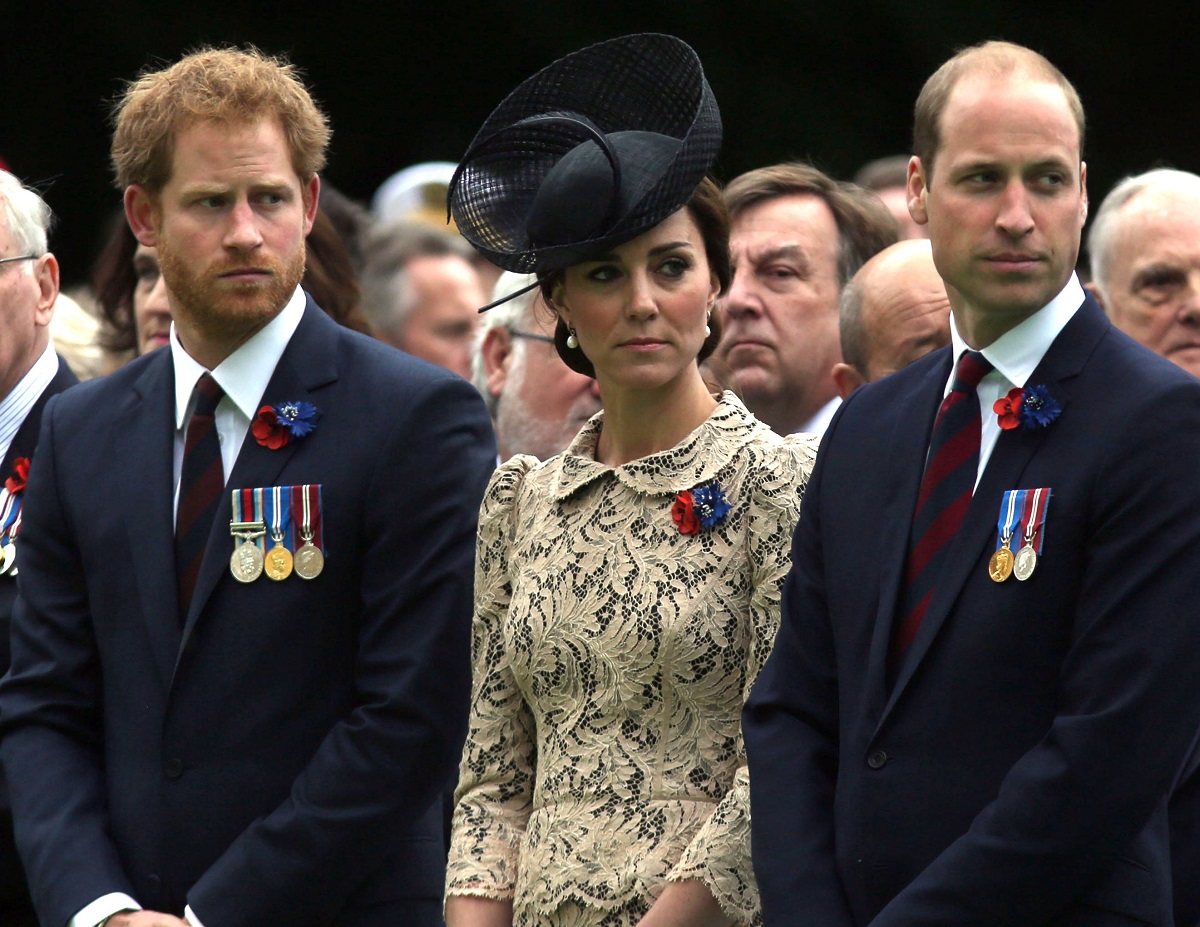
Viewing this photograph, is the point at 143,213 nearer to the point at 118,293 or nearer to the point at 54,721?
the point at 54,721

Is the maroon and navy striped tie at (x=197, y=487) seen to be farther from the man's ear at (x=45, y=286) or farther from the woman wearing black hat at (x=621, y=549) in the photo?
the man's ear at (x=45, y=286)

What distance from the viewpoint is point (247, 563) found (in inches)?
173

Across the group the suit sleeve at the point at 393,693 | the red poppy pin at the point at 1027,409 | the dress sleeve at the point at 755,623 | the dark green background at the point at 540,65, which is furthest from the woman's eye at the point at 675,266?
the dark green background at the point at 540,65

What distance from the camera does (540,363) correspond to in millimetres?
6059

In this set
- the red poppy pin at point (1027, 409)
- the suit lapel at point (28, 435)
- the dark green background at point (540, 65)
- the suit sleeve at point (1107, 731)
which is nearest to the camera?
the suit sleeve at point (1107, 731)

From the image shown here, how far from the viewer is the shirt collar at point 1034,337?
12.3 ft

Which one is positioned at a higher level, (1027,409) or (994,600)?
(1027,409)

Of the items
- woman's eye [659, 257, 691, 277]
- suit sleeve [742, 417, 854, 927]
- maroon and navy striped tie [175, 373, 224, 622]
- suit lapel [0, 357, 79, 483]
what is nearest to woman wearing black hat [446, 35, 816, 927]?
woman's eye [659, 257, 691, 277]

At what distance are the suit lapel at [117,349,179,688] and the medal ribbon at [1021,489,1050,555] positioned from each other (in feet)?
5.88

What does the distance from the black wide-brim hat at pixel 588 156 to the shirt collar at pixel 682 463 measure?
39 cm

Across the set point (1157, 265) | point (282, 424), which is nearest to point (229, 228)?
point (282, 424)

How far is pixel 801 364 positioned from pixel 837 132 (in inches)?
157

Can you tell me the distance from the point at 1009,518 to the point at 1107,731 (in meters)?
0.40

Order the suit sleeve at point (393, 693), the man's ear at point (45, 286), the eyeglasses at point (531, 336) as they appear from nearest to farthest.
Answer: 1. the suit sleeve at point (393, 693)
2. the man's ear at point (45, 286)
3. the eyeglasses at point (531, 336)
